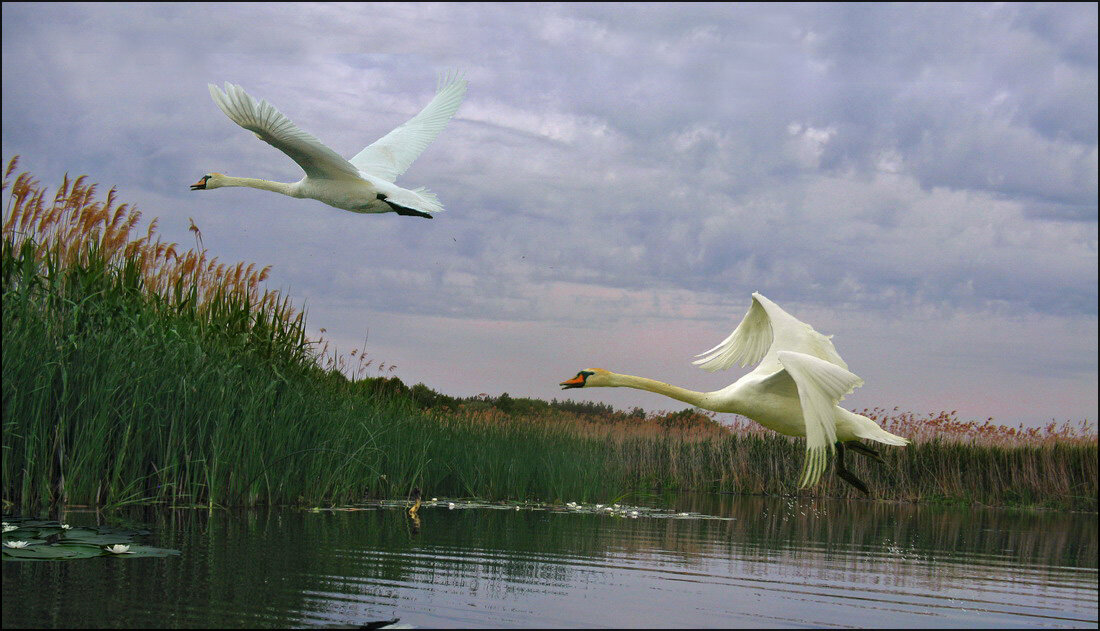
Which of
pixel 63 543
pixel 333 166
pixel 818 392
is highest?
pixel 333 166

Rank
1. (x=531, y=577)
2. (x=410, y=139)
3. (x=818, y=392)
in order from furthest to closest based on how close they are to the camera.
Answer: (x=410, y=139) → (x=818, y=392) → (x=531, y=577)

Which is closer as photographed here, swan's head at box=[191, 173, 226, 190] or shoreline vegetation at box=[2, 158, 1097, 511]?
shoreline vegetation at box=[2, 158, 1097, 511]

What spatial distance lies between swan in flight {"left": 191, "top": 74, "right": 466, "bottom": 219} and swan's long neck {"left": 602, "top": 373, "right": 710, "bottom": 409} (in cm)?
263

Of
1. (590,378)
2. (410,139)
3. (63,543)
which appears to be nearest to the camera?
(63,543)

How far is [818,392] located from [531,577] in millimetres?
2538

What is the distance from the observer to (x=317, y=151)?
9734mm

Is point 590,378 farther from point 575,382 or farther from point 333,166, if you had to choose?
point 333,166

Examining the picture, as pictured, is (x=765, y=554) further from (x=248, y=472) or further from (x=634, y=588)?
(x=248, y=472)

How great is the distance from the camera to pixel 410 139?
1341 centimetres

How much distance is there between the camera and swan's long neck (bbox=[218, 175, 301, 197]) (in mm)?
11078

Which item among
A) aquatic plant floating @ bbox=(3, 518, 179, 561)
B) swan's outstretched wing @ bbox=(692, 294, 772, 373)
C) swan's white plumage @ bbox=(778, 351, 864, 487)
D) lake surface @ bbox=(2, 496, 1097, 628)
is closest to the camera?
lake surface @ bbox=(2, 496, 1097, 628)

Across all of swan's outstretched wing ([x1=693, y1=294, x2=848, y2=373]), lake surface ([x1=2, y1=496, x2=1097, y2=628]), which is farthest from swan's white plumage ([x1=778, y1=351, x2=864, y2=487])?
swan's outstretched wing ([x1=693, y1=294, x2=848, y2=373])

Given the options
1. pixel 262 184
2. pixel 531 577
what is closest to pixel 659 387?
pixel 531 577

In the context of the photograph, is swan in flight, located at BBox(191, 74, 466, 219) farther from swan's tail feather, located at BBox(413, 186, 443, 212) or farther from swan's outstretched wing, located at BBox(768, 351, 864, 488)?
swan's outstretched wing, located at BBox(768, 351, 864, 488)
